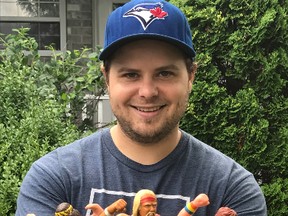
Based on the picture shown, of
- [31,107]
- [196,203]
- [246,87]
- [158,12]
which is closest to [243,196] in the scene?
[196,203]

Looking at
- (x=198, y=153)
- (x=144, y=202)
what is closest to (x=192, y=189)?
(x=198, y=153)

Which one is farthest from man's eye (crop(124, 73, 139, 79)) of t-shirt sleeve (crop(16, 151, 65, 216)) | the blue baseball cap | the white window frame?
the white window frame

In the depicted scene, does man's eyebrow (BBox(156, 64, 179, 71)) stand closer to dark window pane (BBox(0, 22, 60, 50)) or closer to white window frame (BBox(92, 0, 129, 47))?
white window frame (BBox(92, 0, 129, 47))

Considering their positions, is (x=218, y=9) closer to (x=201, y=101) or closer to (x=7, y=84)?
(x=201, y=101)

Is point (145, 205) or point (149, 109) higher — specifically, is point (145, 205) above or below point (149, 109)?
below

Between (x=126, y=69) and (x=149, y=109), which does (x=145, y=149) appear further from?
(x=126, y=69)

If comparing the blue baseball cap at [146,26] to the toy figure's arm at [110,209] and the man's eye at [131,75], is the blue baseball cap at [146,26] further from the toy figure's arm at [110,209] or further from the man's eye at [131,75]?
the toy figure's arm at [110,209]

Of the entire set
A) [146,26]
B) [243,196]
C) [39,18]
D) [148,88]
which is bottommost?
[243,196]
